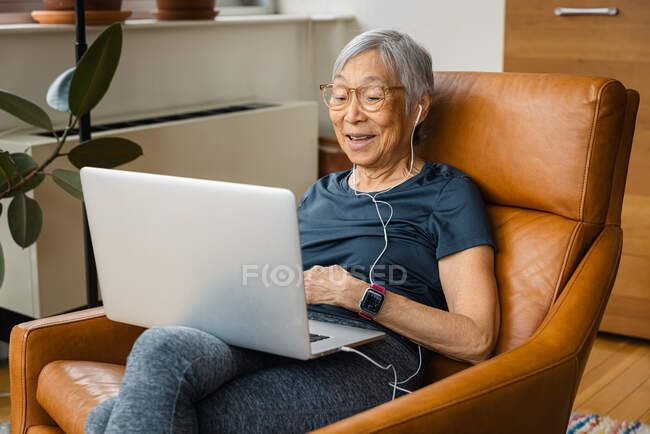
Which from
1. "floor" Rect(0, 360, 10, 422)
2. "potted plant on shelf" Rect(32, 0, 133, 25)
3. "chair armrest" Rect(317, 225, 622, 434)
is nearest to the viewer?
"chair armrest" Rect(317, 225, 622, 434)

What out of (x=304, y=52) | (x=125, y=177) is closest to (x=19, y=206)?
(x=125, y=177)

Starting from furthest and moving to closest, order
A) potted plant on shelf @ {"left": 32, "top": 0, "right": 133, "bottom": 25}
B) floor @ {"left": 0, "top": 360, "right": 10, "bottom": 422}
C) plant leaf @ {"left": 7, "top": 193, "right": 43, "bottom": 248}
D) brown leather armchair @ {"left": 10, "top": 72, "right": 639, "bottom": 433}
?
potted plant on shelf @ {"left": 32, "top": 0, "right": 133, "bottom": 25}, floor @ {"left": 0, "top": 360, "right": 10, "bottom": 422}, plant leaf @ {"left": 7, "top": 193, "right": 43, "bottom": 248}, brown leather armchair @ {"left": 10, "top": 72, "right": 639, "bottom": 433}

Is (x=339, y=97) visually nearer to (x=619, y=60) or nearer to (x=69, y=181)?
(x=69, y=181)

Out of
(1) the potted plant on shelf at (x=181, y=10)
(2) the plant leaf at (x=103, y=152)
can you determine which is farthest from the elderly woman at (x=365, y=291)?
(1) the potted plant on shelf at (x=181, y=10)

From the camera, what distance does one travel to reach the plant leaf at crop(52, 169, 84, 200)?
212cm

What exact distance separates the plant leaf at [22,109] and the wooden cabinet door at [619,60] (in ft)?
5.06

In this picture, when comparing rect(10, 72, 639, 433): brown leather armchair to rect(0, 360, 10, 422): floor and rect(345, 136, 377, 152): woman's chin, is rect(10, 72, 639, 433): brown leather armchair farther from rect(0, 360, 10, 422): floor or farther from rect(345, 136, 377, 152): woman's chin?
rect(0, 360, 10, 422): floor

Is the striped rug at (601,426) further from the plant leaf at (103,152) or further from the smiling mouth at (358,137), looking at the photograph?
the plant leaf at (103,152)

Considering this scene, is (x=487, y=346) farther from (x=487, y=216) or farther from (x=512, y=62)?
(x=512, y=62)

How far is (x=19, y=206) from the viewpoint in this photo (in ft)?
6.96

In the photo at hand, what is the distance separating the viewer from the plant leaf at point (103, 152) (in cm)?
211

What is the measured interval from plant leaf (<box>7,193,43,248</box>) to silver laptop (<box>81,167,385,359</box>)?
2.88 feet

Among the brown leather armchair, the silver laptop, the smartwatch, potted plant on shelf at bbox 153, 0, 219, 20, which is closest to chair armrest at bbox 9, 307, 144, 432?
the brown leather armchair

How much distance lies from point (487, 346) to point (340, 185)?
1.72ft
